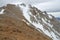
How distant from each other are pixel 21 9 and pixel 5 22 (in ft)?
132

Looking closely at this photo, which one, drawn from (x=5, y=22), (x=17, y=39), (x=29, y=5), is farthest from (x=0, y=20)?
(x=29, y=5)

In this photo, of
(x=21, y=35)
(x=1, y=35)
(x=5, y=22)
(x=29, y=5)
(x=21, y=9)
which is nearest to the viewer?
(x=1, y=35)

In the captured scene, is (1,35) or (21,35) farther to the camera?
(21,35)

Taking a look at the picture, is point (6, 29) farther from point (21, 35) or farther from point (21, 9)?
point (21, 9)

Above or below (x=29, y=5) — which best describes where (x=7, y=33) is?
below

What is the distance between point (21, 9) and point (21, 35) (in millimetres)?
47054

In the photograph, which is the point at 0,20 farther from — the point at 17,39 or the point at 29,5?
the point at 29,5

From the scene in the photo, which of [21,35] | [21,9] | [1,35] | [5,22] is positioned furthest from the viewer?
[21,9]

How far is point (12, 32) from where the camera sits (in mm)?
45375

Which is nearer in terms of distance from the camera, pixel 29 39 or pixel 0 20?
pixel 29 39

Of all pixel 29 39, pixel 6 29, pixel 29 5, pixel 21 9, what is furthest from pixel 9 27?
pixel 29 5

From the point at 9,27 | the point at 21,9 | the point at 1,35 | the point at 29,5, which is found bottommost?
the point at 1,35

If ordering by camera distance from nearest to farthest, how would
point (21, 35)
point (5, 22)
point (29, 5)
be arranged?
point (21, 35), point (5, 22), point (29, 5)

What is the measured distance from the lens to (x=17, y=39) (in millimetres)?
41281
